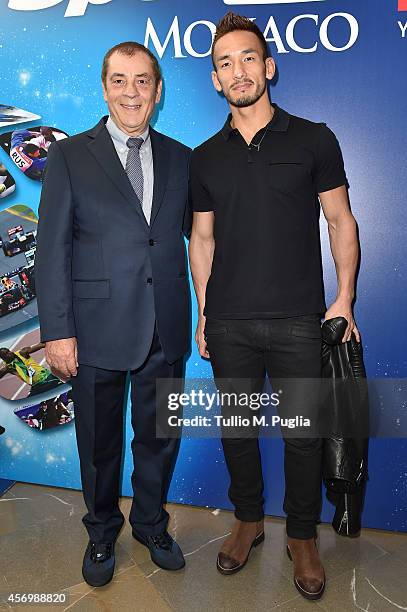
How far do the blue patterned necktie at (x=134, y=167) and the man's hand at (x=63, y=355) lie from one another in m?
0.58

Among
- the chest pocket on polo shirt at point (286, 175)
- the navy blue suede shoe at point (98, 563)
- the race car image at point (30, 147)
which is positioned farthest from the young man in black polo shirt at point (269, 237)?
the race car image at point (30, 147)

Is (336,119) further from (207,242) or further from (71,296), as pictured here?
(71,296)

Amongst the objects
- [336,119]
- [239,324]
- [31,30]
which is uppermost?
[31,30]

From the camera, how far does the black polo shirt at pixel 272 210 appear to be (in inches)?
84.5

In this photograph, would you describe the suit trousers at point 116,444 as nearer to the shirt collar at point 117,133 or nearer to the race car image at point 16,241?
the shirt collar at point 117,133

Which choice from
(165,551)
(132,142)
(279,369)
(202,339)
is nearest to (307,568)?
(165,551)

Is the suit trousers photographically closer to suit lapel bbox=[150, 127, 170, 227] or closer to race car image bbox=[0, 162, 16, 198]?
suit lapel bbox=[150, 127, 170, 227]

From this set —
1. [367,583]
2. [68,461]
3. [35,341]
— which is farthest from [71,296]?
[367,583]

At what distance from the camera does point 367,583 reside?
235 centimetres

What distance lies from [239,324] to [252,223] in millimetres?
373

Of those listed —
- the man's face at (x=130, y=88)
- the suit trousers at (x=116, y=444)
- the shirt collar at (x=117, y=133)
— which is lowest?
the suit trousers at (x=116, y=444)

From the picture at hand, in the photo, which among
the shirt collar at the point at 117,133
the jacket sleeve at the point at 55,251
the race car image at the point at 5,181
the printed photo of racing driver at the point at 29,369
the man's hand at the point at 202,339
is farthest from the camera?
the printed photo of racing driver at the point at 29,369

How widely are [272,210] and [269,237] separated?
0.10 meters

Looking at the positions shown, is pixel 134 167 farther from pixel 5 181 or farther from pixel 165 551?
pixel 165 551
